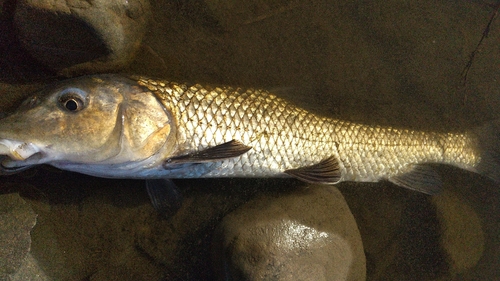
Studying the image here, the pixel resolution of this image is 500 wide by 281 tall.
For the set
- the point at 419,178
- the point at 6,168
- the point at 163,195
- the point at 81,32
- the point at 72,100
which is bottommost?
the point at 419,178

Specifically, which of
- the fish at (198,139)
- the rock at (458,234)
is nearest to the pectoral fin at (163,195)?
the fish at (198,139)

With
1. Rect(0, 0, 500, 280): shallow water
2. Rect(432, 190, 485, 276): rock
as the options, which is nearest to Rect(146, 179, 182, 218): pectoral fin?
Rect(0, 0, 500, 280): shallow water

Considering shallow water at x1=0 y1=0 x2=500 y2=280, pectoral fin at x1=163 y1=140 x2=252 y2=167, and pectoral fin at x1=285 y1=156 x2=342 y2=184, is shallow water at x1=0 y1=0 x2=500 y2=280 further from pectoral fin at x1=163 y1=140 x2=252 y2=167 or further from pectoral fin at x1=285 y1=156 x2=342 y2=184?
pectoral fin at x1=163 y1=140 x2=252 y2=167

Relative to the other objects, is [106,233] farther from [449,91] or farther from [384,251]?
[449,91]

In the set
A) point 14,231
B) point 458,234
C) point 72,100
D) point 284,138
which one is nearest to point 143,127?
point 72,100

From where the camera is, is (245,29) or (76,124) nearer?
(76,124)

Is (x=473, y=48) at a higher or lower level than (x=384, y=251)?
higher

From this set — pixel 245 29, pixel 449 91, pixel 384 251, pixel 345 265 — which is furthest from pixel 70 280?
pixel 449 91

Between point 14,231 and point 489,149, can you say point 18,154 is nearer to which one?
point 14,231
